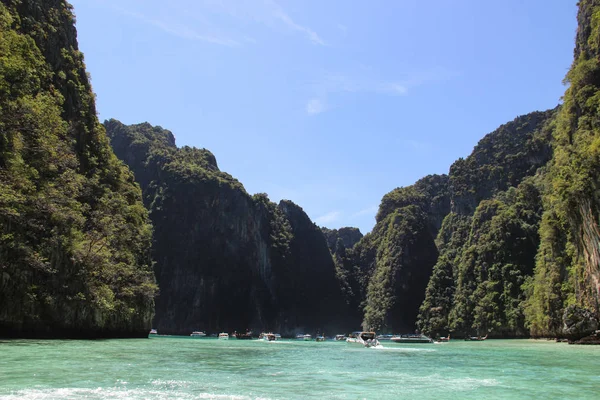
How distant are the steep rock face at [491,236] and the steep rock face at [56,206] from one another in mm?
68506

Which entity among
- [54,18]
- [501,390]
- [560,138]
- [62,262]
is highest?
[54,18]

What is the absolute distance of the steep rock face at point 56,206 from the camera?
94.9ft

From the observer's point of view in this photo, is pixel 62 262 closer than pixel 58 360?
No

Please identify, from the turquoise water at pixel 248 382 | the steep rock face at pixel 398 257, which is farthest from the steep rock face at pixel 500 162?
the turquoise water at pixel 248 382

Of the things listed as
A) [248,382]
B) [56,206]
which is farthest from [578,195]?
[56,206]

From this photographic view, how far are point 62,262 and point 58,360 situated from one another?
18.7 meters

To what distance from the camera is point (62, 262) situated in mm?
34812

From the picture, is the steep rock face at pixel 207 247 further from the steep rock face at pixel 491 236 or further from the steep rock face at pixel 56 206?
the steep rock face at pixel 56 206

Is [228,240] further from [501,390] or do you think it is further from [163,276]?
[501,390]

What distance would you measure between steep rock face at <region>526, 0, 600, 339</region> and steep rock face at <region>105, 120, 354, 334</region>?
8489cm

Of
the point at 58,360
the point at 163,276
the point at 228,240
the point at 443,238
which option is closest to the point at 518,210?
the point at 443,238

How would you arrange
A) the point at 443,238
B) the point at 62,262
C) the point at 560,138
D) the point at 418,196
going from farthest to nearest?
the point at 418,196 < the point at 443,238 < the point at 560,138 < the point at 62,262

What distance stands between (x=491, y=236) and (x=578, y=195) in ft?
209

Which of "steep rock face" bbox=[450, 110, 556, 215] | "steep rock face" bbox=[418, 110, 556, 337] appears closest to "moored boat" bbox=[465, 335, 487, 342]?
"steep rock face" bbox=[418, 110, 556, 337]
